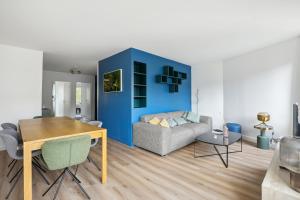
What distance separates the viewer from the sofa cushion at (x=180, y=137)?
3.22 m

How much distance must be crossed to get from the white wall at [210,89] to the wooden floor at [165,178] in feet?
6.77

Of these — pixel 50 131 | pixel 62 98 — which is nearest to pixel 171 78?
pixel 50 131

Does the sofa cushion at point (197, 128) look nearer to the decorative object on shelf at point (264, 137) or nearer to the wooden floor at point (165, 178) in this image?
the wooden floor at point (165, 178)

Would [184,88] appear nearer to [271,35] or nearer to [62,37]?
[271,35]

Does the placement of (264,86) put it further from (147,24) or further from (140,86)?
(147,24)

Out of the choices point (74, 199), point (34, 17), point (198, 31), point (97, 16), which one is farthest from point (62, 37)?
point (74, 199)

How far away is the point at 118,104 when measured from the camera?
4.11 meters

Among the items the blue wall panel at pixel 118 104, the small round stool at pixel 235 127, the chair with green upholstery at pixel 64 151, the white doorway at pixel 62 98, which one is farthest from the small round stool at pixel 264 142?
the white doorway at pixel 62 98

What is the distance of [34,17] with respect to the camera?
2.27 m

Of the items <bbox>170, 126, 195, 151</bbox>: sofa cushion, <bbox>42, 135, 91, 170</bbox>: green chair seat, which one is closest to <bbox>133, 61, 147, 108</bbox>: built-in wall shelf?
<bbox>170, 126, 195, 151</bbox>: sofa cushion

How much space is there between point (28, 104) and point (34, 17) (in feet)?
7.91

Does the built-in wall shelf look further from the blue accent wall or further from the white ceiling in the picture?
the white ceiling

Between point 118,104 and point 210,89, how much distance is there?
3229 millimetres

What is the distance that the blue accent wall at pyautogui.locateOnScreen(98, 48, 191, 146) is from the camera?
148 inches
